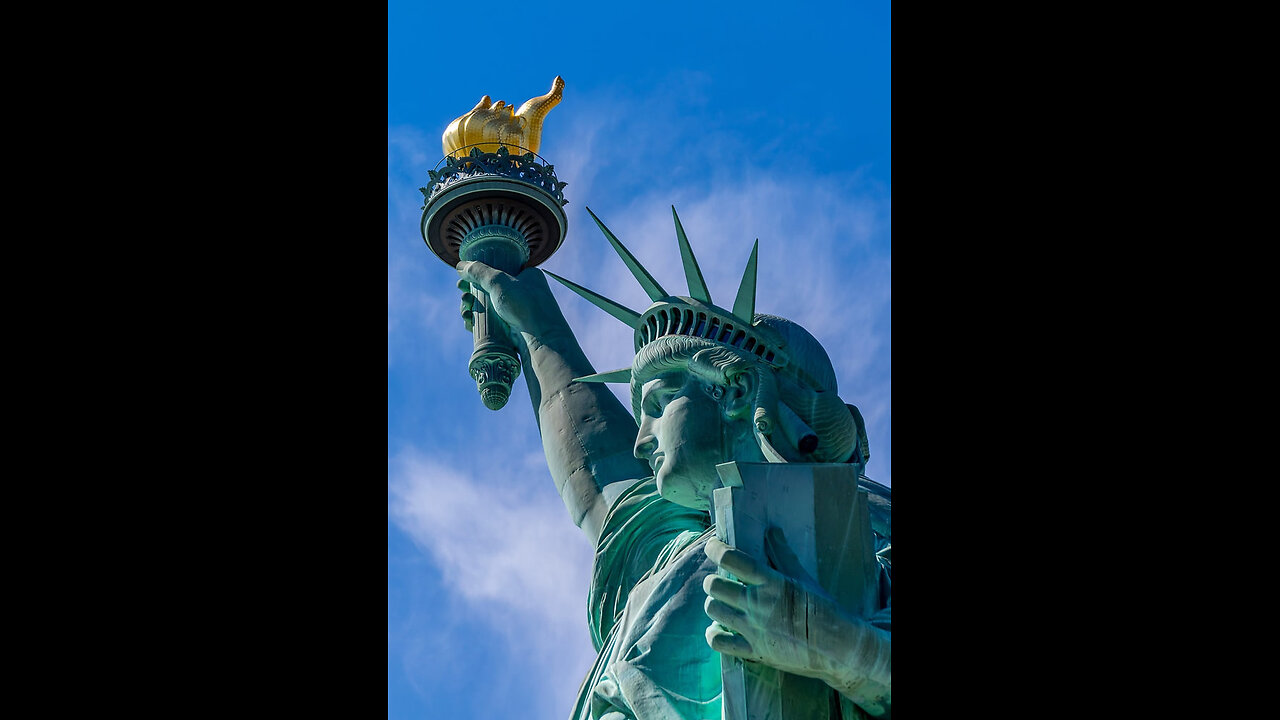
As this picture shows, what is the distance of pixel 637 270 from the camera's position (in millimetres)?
8422

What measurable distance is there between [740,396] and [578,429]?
370 centimetres

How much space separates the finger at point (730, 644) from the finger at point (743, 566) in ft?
0.71

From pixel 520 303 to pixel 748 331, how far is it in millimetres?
4523

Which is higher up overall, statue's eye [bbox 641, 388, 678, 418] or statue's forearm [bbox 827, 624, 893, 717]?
statue's eye [bbox 641, 388, 678, 418]

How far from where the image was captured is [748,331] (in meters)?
7.34

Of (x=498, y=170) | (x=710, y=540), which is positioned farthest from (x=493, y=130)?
(x=710, y=540)

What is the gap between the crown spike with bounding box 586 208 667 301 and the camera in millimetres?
8266

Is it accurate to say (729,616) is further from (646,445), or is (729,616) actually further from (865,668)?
(646,445)

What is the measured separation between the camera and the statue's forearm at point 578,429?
10438mm

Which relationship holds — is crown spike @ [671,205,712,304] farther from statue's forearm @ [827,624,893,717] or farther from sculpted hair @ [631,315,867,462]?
statue's forearm @ [827,624,893,717]

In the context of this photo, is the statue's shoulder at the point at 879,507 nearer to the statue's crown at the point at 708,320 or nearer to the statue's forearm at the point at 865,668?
the statue's crown at the point at 708,320

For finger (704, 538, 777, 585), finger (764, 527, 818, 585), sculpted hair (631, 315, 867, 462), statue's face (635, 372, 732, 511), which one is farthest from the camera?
statue's face (635, 372, 732, 511)

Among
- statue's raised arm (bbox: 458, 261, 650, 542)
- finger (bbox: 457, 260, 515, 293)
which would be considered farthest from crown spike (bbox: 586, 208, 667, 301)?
finger (bbox: 457, 260, 515, 293)
